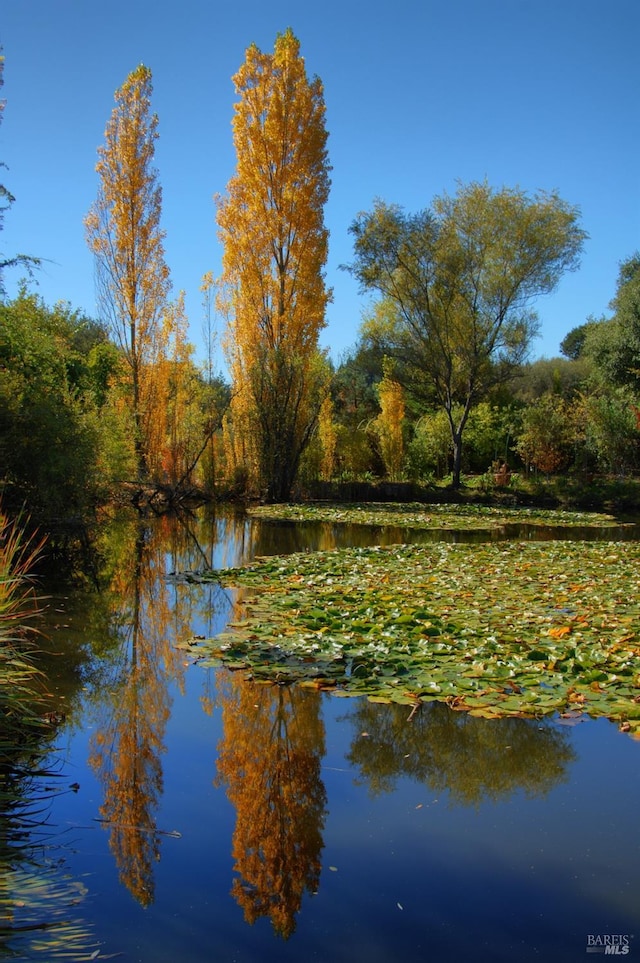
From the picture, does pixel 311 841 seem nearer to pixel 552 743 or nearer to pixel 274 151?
pixel 552 743

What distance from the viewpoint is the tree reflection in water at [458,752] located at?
12.4 ft

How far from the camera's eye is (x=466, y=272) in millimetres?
24062

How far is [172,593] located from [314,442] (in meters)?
14.5

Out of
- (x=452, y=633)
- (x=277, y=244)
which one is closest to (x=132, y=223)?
(x=277, y=244)

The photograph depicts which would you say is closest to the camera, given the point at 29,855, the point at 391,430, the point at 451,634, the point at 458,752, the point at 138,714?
the point at 29,855

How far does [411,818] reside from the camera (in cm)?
341

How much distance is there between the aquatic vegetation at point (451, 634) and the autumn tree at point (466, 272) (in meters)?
16.1

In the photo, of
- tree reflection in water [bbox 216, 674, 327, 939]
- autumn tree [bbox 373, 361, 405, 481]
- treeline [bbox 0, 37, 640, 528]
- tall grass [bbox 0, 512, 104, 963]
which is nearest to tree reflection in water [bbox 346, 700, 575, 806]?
tree reflection in water [bbox 216, 674, 327, 939]

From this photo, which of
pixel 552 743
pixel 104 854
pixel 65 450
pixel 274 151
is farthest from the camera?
pixel 274 151

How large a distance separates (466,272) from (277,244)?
6734 millimetres

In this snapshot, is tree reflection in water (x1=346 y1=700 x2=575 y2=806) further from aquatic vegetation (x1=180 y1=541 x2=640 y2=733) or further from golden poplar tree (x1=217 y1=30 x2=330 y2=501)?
A: golden poplar tree (x1=217 y1=30 x2=330 y2=501)

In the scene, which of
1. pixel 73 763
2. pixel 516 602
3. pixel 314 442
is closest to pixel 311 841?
pixel 73 763

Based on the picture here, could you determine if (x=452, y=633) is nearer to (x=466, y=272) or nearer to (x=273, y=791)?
(x=273, y=791)

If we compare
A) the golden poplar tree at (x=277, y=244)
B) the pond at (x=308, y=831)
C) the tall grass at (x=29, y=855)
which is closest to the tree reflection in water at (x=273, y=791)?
the pond at (x=308, y=831)
